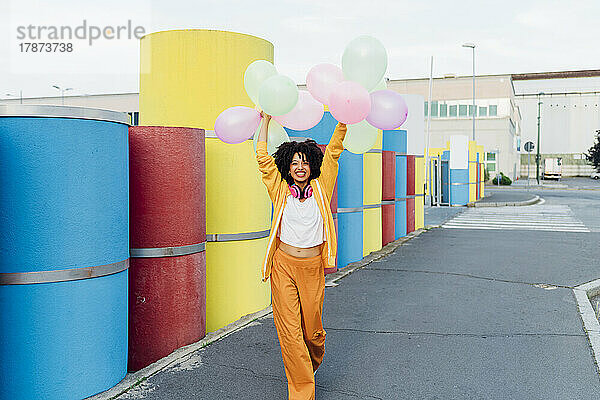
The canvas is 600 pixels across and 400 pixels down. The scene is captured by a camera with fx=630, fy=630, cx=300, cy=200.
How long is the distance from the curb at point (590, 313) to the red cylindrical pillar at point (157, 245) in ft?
11.4

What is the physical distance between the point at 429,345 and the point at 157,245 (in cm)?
254

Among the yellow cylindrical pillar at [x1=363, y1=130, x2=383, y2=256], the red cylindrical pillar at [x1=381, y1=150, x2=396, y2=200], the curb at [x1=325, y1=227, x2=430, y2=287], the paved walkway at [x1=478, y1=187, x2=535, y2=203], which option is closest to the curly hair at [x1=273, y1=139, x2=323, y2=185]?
the curb at [x1=325, y1=227, x2=430, y2=287]

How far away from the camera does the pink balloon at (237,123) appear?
4.58m

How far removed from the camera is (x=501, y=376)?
480 cm

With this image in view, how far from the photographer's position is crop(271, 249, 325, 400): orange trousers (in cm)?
409

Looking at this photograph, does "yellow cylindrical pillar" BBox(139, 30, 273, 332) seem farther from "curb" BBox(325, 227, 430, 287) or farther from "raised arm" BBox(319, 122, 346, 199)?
"curb" BBox(325, 227, 430, 287)

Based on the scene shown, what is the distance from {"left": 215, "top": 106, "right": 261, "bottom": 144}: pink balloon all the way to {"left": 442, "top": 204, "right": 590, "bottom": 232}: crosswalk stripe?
516 inches

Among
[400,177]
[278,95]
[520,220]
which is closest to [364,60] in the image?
[278,95]

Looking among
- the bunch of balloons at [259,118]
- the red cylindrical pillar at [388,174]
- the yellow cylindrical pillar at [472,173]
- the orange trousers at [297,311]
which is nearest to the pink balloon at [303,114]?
the bunch of balloons at [259,118]

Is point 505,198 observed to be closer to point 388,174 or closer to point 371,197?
point 388,174

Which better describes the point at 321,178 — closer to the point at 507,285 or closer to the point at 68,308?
the point at 68,308

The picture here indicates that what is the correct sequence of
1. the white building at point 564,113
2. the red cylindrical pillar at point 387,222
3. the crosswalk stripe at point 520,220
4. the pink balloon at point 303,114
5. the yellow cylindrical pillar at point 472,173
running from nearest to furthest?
the pink balloon at point 303,114
the red cylindrical pillar at point 387,222
the crosswalk stripe at point 520,220
the yellow cylindrical pillar at point 472,173
the white building at point 564,113

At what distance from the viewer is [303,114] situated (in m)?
4.63

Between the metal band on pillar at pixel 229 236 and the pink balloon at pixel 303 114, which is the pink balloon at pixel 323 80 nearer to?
the pink balloon at pixel 303 114
